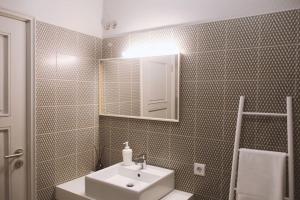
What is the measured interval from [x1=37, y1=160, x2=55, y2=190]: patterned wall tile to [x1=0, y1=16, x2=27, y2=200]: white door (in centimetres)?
10

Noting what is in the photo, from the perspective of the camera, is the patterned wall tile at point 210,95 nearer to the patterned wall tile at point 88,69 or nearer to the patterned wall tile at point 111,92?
the patterned wall tile at point 111,92

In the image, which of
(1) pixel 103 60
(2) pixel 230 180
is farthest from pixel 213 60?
(1) pixel 103 60

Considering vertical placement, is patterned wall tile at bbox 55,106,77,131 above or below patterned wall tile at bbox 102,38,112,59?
below

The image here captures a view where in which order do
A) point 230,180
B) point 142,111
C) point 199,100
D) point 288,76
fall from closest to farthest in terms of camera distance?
point 288,76 < point 230,180 < point 199,100 < point 142,111

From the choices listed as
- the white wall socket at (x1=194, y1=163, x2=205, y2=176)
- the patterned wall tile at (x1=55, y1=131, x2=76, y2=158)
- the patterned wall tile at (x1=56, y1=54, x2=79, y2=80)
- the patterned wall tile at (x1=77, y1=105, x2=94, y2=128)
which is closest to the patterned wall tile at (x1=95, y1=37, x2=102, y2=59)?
→ the patterned wall tile at (x1=56, y1=54, x2=79, y2=80)

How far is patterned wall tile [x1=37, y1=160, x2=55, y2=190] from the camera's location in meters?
1.95

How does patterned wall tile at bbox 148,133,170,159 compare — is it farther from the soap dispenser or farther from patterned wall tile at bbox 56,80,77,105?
patterned wall tile at bbox 56,80,77,105

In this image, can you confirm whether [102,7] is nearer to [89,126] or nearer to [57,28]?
[57,28]

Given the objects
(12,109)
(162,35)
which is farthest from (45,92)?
(162,35)

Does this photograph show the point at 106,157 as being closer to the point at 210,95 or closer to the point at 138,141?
the point at 138,141

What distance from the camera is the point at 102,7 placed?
8.02ft

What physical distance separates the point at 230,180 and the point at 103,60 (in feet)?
5.01

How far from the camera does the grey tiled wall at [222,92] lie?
1.61 m

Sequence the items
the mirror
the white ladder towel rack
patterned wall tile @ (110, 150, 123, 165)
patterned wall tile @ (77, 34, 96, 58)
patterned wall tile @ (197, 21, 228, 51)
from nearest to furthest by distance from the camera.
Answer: the white ladder towel rack → patterned wall tile @ (197, 21, 228, 51) → the mirror → patterned wall tile @ (77, 34, 96, 58) → patterned wall tile @ (110, 150, 123, 165)
